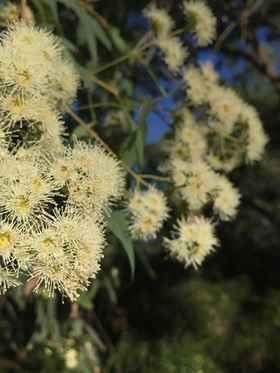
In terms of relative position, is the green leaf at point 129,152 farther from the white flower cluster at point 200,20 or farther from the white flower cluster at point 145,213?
the white flower cluster at point 200,20

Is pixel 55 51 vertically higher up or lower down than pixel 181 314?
lower down

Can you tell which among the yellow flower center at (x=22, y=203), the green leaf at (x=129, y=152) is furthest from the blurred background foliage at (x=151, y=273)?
the yellow flower center at (x=22, y=203)

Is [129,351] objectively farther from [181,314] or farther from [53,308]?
[53,308]

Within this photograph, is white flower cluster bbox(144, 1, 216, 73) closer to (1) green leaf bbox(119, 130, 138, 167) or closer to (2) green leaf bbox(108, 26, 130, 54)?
(2) green leaf bbox(108, 26, 130, 54)

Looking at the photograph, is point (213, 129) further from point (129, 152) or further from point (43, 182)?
point (43, 182)

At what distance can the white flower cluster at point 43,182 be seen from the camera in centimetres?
99

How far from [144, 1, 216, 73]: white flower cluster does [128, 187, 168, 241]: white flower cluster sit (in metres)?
0.63

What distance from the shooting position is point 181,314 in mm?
7938

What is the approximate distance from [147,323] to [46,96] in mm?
7082

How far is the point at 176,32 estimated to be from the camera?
2.01 metres

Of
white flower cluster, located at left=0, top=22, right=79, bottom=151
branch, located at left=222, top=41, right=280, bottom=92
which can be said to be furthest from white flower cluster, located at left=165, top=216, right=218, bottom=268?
branch, located at left=222, top=41, right=280, bottom=92

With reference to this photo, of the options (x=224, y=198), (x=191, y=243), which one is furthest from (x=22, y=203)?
(x=224, y=198)

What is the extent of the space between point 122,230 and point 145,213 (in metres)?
0.09

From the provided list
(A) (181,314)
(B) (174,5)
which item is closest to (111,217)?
(B) (174,5)
